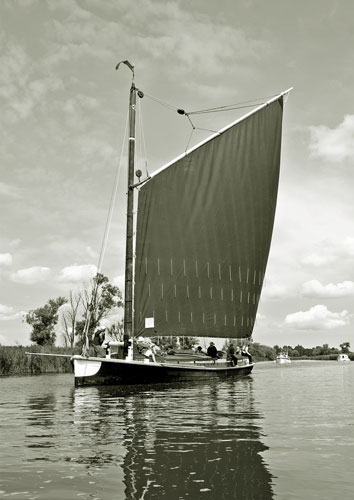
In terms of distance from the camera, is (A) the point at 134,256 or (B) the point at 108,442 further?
(A) the point at 134,256

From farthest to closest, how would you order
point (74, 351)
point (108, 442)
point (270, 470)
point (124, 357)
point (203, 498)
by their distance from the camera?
1. point (74, 351)
2. point (124, 357)
3. point (108, 442)
4. point (270, 470)
5. point (203, 498)

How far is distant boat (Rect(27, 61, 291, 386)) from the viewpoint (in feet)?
85.1

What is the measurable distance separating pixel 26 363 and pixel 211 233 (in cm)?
1690

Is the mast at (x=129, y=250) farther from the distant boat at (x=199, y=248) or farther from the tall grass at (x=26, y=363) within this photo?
the tall grass at (x=26, y=363)

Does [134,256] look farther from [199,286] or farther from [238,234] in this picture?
[238,234]

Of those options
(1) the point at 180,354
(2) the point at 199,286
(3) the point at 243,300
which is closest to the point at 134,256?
(2) the point at 199,286

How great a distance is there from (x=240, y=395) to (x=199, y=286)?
937cm

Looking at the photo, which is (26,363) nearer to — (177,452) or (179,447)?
(179,447)

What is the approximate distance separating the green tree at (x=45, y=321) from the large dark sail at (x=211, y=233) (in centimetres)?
4079

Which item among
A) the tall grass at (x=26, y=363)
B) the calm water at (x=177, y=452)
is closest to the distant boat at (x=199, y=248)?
the calm water at (x=177, y=452)

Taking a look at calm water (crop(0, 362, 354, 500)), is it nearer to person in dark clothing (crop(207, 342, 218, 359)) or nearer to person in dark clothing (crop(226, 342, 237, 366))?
person in dark clothing (crop(207, 342, 218, 359))

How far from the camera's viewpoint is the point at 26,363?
36.6 metres

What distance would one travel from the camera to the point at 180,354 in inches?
1116

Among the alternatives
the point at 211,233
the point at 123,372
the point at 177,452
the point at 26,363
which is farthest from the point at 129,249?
the point at 177,452
